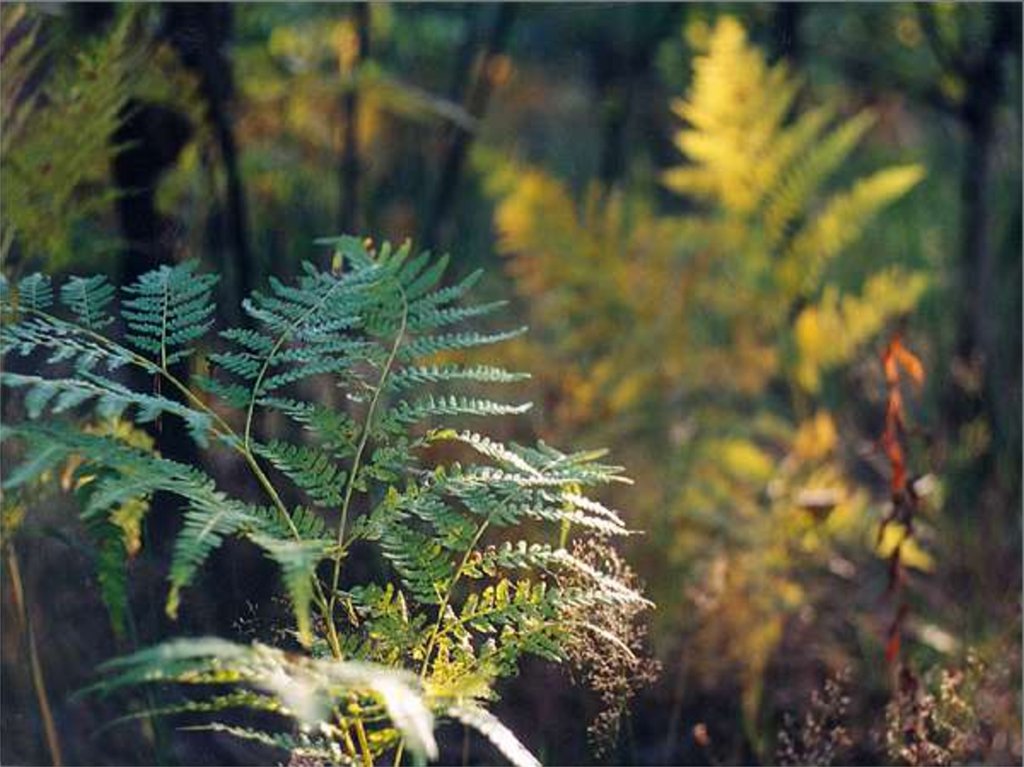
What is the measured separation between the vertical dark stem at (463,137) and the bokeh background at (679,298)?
1cm

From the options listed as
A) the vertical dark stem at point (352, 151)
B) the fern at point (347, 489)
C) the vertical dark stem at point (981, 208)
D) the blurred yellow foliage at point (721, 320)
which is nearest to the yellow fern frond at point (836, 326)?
the blurred yellow foliage at point (721, 320)

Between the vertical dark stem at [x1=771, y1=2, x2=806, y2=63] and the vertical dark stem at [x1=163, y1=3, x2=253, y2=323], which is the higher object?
the vertical dark stem at [x1=771, y1=2, x2=806, y2=63]

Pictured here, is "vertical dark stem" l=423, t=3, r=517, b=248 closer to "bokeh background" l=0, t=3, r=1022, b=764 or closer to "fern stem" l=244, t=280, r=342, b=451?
"bokeh background" l=0, t=3, r=1022, b=764

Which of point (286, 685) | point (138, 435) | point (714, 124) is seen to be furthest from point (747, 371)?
point (286, 685)

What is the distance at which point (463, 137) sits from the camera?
2.89 m

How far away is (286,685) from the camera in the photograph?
1005 millimetres

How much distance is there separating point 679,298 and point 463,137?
1.72ft

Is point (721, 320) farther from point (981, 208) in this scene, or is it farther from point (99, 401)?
point (99, 401)

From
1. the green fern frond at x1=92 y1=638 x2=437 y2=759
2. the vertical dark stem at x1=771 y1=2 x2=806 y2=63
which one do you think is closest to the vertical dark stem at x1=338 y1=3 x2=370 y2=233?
the vertical dark stem at x1=771 y1=2 x2=806 y2=63

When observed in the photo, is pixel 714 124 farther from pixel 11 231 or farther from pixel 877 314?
pixel 11 231

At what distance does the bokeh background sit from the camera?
182 cm

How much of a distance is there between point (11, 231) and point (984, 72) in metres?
2.00

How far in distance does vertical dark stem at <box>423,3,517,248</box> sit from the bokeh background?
1cm

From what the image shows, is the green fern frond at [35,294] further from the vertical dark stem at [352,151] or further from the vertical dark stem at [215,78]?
the vertical dark stem at [352,151]
